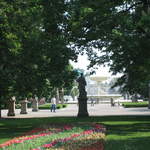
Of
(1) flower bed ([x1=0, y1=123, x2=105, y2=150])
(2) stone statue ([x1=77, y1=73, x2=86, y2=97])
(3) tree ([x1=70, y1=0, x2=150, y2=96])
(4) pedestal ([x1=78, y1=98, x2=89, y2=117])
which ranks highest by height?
(3) tree ([x1=70, y1=0, x2=150, y2=96])

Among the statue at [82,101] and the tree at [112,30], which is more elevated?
the tree at [112,30]

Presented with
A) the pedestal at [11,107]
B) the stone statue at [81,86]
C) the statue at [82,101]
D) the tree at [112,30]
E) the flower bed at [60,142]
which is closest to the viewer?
the flower bed at [60,142]

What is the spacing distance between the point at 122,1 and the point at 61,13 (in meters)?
3.50

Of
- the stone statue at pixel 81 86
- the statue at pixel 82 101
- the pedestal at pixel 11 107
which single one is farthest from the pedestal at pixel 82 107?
the pedestal at pixel 11 107

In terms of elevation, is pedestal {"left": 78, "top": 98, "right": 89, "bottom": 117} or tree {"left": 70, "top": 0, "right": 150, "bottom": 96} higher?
tree {"left": 70, "top": 0, "right": 150, "bottom": 96}

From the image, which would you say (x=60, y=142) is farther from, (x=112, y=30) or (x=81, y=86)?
(x=81, y=86)

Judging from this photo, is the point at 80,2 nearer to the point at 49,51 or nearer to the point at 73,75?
the point at 49,51

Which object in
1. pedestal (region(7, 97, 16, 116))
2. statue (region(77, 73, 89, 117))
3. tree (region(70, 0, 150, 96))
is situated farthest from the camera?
pedestal (region(7, 97, 16, 116))

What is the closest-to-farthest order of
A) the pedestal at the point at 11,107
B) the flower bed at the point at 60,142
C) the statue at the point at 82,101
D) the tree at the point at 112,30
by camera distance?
the flower bed at the point at 60,142, the tree at the point at 112,30, the statue at the point at 82,101, the pedestal at the point at 11,107

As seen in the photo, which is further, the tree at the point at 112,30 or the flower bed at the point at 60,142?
the tree at the point at 112,30

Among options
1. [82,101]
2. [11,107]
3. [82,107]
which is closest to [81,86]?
[82,101]

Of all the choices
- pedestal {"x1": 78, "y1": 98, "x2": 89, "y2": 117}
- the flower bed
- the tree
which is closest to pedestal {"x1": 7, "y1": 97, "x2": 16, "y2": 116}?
pedestal {"x1": 78, "y1": 98, "x2": 89, "y2": 117}

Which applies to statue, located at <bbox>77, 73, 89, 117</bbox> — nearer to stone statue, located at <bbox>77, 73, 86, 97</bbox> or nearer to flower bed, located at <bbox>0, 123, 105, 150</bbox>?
stone statue, located at <bbox>77, 73, 86, 97</bbox>

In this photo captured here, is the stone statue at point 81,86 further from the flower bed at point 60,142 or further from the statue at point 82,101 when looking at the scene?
the flower bed at point 60,142
